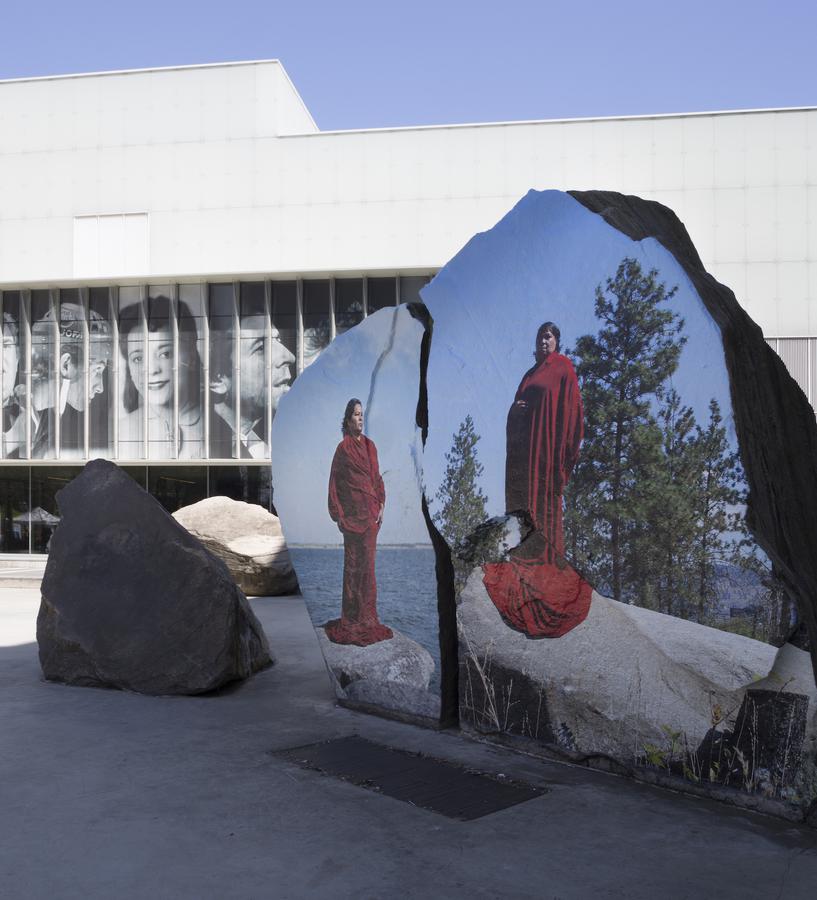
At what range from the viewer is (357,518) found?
7.09 m

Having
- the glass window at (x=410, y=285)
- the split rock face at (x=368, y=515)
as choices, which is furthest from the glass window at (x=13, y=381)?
the split rock face at (x=368, y=515)

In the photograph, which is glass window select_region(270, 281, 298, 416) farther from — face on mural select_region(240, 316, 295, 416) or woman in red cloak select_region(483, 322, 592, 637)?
woman in red cloak select_region(483, 322, 592, 637)

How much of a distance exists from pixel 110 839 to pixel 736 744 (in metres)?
3.08

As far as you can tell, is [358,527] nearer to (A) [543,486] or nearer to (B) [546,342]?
(A) [543,486]

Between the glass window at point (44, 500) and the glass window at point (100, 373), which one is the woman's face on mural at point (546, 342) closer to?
the glass window at point (100, 373)

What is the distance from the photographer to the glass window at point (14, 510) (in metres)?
25.6

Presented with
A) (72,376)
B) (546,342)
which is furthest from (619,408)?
(72,376)

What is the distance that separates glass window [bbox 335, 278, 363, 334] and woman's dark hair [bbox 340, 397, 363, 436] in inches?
660

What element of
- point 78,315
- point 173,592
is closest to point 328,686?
point 173,592

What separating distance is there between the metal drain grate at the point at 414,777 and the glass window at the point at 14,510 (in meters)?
21.6

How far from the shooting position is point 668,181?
Answer: 21859 mm

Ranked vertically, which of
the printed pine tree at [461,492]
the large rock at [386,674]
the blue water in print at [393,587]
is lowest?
the large rock at [386,674]

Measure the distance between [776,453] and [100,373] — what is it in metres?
22.1

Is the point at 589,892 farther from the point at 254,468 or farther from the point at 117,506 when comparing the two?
the point at 254,468
